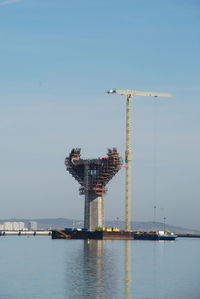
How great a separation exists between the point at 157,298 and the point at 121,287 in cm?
1225

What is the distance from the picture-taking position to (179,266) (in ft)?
523

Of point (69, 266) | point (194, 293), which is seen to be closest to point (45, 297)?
point (194, 293)

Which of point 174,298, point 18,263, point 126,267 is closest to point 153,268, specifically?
point 126,267

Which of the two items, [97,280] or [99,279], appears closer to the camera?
[97,280]

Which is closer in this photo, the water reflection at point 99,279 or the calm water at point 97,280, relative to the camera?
the water reflection at point 99,279

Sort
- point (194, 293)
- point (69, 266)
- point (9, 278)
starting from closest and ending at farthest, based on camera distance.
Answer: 1. point (194, 293)
2. point (9, 278)
3. point (69, 266)

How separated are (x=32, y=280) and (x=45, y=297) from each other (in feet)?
70.0

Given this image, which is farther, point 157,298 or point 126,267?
point 126,267

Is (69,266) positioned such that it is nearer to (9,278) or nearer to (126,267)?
(126,267)

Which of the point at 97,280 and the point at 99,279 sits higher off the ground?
the point at 99,279

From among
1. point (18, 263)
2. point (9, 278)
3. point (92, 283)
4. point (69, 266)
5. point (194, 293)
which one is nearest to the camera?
point (194, 293)

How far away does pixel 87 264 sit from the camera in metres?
151

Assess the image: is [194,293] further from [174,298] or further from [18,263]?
[18,263]

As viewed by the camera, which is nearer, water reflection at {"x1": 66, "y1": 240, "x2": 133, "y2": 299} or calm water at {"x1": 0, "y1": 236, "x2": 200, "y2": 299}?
water reflection at {"x1": 66, "y1": 240, "x2": 133, "y2": 299}
